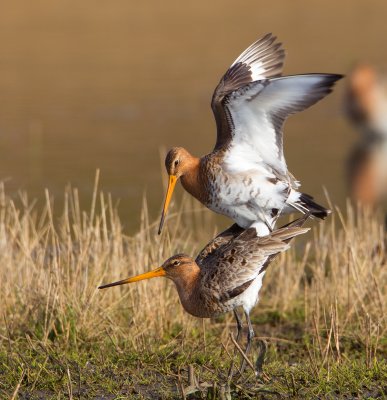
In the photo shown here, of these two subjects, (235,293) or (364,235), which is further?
(364,235)

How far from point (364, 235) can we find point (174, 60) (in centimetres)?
1121

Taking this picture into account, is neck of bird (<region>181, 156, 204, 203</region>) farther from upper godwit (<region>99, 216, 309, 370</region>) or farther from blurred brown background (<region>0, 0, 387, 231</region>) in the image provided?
blurred brown background (<region>0, 0, 387, 231</region>)

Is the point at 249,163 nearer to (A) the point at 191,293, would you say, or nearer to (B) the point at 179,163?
(B) the point at 179,163

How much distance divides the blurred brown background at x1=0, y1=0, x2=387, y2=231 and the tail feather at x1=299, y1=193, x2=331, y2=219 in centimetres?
404

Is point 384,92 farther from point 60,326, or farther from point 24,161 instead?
point 60,326

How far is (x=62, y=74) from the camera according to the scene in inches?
742

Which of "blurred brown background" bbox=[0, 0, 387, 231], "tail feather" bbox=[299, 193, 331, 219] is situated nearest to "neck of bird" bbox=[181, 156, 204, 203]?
"tail feather" bbox=[299, 193, 331, 219]

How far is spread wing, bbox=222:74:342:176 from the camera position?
6801 mm

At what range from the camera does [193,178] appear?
23.6 feet

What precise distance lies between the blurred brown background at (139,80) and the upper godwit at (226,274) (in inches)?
169

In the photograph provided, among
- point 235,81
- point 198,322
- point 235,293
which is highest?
point 235,81

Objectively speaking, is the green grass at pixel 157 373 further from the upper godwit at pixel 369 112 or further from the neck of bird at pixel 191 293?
the upper godwit at pixel 369 112

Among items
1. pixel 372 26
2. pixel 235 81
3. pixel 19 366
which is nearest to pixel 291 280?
pixel 235 81

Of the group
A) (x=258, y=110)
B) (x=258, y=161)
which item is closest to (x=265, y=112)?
(x=258, y=110)
